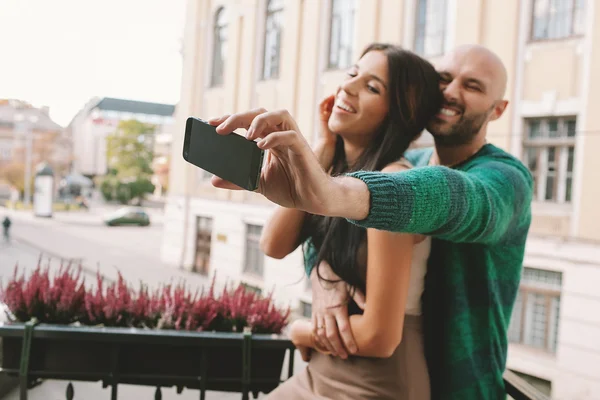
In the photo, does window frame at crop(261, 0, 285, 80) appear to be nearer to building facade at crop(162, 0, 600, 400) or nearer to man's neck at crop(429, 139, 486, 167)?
building facade at crop(162, 0, 600, 400)

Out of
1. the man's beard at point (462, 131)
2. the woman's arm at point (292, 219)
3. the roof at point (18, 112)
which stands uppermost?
the roof at point (18, 112)

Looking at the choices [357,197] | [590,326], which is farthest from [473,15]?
[357,197]

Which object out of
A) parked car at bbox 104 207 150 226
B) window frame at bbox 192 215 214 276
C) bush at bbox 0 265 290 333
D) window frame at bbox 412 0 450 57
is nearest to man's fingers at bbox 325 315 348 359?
bush at bbox 0 265 290 333

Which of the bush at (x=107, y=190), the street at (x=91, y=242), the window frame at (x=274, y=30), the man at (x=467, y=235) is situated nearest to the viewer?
the man at (x=467, y=235)

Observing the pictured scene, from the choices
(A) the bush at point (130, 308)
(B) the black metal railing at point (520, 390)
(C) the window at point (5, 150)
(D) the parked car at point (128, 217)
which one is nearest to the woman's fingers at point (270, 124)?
(B) the black metal railing at point (520, 390)

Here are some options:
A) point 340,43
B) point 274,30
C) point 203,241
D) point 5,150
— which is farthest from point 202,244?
point 340,43

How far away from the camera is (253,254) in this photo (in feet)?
16.5

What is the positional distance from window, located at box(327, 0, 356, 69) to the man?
12.0 ft

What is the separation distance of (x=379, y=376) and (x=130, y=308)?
0.71 meters

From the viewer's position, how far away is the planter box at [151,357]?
3.13 ft

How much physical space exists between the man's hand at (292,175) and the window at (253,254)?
14.8 feet

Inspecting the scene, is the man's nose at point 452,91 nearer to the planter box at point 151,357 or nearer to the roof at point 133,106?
the planter box at point 151,357

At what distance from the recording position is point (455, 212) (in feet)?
1.52

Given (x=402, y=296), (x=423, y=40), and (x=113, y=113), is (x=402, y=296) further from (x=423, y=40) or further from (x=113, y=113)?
(x=113, y=113)
